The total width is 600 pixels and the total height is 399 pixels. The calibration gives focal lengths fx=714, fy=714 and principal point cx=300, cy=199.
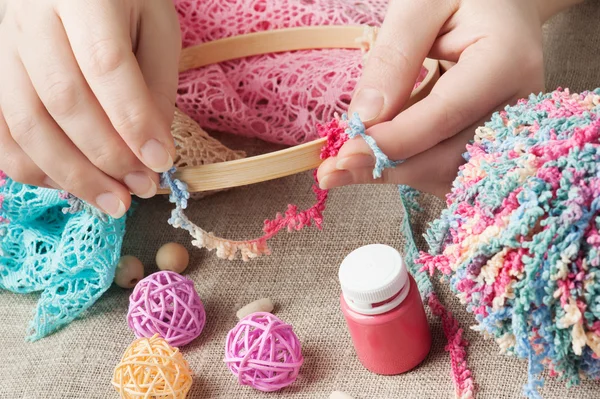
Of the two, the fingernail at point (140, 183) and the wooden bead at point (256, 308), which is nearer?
the fingernail at point (140, 183)

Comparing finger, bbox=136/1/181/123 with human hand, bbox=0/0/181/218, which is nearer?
human hand, bbox=0/0/181/218

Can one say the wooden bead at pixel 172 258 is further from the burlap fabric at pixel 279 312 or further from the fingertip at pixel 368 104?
the fingertip at pixel 368 104

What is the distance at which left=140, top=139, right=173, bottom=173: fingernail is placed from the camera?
0.80 metres

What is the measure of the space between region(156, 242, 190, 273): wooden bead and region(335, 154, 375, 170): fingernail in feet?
1.14

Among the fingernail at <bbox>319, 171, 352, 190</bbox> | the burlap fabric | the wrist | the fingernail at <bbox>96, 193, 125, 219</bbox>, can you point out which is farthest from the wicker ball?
the wrist

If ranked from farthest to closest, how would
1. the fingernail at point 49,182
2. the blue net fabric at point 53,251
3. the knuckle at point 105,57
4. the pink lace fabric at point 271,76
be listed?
the pink lace fabric at point 271,76
the blue net fabric at point 53,251
the fingernail at point 49,182
the knuckle at point 105,57

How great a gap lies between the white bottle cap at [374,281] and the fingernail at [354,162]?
11cm

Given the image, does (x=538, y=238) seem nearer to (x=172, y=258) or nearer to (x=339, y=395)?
(x=339, y=395)

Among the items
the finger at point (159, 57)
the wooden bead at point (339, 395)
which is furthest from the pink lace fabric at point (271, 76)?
the wooden bead at point (339, 395)

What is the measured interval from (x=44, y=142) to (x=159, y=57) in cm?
19

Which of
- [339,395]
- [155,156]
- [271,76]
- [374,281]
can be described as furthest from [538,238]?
[271,76]

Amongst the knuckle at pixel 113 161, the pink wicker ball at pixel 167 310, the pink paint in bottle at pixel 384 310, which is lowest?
the pink wicker ball at pixel 167 310

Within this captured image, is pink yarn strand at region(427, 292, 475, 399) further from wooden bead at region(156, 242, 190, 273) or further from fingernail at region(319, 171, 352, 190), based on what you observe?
wooden bead at region(156, 242, 190, 273)

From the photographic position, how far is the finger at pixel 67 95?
79 centimetres
